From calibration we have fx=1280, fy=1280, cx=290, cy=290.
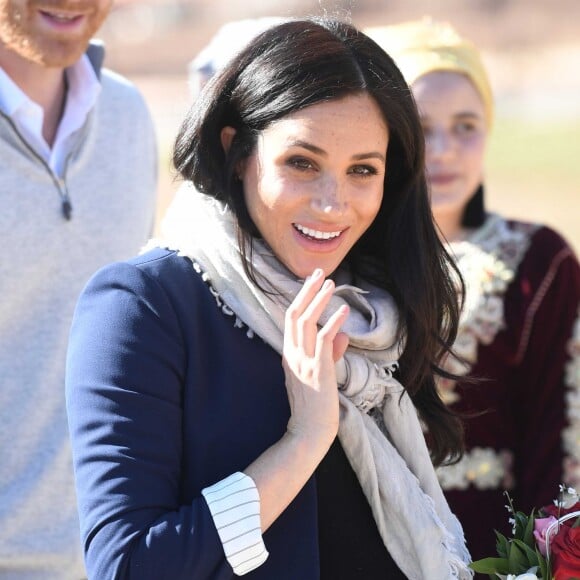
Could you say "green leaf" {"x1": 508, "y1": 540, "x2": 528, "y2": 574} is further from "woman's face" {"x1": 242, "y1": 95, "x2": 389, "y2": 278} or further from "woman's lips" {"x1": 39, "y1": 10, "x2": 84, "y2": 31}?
"woman's lips" {"x1": 39, "y1": 10, "x2": 84, "y2": 31}

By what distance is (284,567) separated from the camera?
90.8 inches

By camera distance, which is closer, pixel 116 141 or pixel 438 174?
pixel 116 141

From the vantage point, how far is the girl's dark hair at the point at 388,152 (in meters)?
2.42

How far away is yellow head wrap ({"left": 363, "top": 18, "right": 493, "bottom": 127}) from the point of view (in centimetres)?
424

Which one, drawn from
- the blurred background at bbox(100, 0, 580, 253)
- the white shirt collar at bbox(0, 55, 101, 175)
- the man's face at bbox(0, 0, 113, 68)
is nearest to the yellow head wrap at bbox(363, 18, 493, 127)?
the white shirt collar at bbox(0, 55, 101, 175)

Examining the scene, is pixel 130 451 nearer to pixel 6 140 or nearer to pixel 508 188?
pixel 6 140

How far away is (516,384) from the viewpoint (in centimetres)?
409

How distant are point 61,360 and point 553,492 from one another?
5.34ft


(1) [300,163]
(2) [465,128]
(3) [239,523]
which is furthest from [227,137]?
(2) [465,128]

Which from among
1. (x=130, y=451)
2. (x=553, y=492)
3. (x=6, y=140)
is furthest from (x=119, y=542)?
(x=553, y=492)

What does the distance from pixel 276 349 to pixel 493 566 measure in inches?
23.1

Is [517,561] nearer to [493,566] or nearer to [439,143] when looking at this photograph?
[493,566]

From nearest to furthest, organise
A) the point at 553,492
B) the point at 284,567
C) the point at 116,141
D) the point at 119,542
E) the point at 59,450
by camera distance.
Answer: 1. the point at 119,542
2. the point at 284,567
3. the point at 59,450
4. the point at 116,141
5. the point at 553,492

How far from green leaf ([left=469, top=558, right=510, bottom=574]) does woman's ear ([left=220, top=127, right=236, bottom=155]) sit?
3.07 ft
